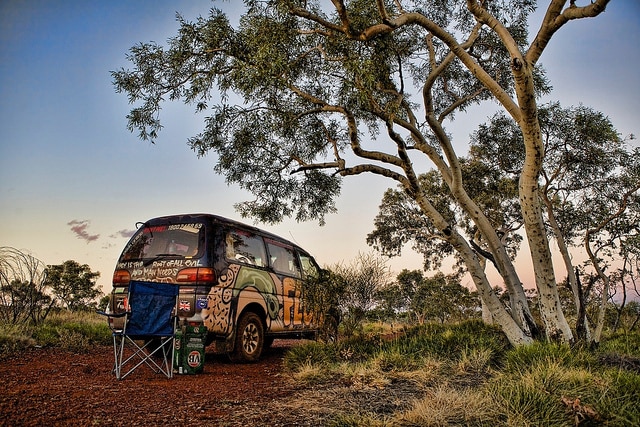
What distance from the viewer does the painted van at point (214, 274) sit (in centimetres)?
605

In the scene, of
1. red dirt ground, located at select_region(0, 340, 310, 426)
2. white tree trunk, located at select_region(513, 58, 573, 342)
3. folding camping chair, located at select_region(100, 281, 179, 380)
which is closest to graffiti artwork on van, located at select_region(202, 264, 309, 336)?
folding camping chair, located at select_region(100, 281, 179, 380)

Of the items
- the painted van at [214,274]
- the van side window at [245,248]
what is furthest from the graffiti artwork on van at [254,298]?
the van side window at [245,248]

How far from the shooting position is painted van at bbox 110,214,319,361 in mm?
6051

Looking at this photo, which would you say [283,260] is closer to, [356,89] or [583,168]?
→ [356,89]

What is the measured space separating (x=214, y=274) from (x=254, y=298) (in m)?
1.05

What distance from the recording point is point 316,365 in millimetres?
6219

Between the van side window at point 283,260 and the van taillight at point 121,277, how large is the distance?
2.35 m

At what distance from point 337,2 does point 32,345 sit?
7.69 meters

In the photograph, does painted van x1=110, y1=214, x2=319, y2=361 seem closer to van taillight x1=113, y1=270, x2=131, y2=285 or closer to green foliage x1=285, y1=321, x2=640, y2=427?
van taillight x1=113, y1=270, x2=131, y2=285

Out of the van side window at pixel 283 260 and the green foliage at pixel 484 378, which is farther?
the van side window at pixel 283 260

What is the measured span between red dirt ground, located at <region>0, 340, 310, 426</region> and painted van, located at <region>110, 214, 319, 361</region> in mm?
611

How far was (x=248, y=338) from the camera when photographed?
22.7 ft

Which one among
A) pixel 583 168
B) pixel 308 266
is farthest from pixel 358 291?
pixel 583 168

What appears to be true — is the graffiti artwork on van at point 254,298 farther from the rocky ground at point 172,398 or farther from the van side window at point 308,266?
the rocky ground at point 172,398
